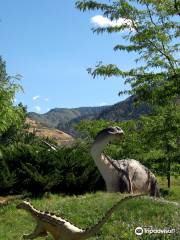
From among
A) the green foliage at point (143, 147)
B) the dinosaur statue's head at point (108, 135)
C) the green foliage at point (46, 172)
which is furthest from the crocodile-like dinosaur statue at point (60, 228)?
the green foliage at point (143, 147)

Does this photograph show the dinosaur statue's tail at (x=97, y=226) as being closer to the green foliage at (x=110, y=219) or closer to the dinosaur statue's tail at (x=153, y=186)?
the green foliage at (x=110, y=219)

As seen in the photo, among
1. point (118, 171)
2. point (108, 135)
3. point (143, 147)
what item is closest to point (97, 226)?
point (108, 135)

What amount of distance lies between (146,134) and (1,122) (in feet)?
16.3

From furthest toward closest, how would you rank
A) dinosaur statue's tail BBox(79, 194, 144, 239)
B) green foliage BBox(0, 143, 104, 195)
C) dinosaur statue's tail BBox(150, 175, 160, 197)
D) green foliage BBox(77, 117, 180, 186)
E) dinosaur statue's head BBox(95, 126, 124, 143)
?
green foliage BBox(77, 117, 180, 186) < dinosaur statue's tail BBox(150, 175, 160, 197) < green foliage BBox(0, 143, 104, 195) < dinosaur statue's head BBox(95, 126, 124, 143) < dinosaur statue's tail BBox(79, 194, 144, 239)

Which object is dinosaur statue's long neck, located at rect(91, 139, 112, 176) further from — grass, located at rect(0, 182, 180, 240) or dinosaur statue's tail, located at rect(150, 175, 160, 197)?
dinosaur statue's tail, located at rect(150, 175, 160, 197)

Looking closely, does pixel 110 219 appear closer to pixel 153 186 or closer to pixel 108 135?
pixel 108 135

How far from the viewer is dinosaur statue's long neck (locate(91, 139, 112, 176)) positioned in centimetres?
1422

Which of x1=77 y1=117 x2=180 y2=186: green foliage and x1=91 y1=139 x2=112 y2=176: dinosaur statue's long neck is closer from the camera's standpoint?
x1=91 y1=139 x2=112 y2=176: dinosaur statue's long neck

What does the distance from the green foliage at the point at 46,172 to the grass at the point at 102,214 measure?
2222 millimetres

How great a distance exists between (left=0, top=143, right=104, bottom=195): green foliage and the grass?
222 cm

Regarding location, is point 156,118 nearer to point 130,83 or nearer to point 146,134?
point 146,134

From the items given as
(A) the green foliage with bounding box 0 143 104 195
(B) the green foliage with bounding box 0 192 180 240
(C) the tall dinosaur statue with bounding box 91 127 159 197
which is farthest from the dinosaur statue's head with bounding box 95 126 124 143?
(A) the green foliage with bounding box 0 143 104 195

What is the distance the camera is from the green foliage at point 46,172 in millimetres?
15578

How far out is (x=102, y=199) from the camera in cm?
1252
